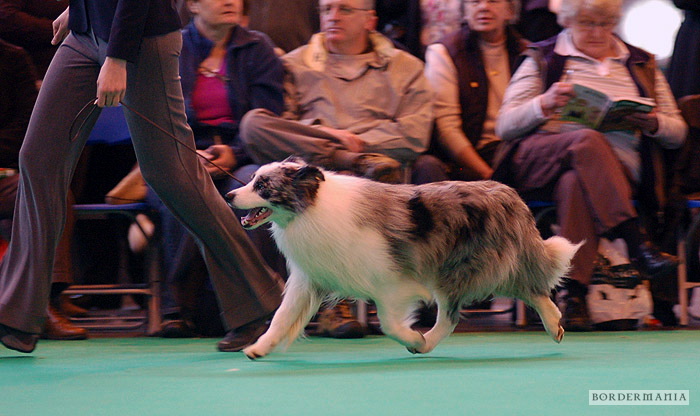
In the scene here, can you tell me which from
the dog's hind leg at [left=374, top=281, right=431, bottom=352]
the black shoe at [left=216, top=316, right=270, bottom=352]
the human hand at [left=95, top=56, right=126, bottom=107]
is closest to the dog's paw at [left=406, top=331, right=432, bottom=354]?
the dog's hind leg at [left=374, top=281, right=431, bottom=352]

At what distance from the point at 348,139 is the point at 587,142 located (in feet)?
3.99

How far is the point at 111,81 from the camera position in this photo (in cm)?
359

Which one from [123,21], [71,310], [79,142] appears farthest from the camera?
[71,310]

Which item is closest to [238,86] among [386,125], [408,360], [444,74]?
[386,125]

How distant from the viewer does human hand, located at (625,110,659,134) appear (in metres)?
5.23

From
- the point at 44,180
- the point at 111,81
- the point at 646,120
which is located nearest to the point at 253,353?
the point at 44,180

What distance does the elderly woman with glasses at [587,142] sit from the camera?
5.10m

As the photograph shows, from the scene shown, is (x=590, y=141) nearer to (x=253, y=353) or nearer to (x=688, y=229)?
(x=688, y=229)

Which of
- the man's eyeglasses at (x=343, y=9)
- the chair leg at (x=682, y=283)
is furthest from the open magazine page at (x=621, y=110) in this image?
the man's eyeglasses at (x=343, y=9)

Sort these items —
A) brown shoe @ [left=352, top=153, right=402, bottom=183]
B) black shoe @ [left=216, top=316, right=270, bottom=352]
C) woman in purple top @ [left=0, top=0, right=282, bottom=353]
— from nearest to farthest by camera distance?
1. woman in purple top @ [left=0, top=0, right=282, bottom=353]
2. black shoe @ [left=216, top=316, right=270, bottom=352]
3. brown shoe @ [left=352, top=153, right=402, bottom=183]

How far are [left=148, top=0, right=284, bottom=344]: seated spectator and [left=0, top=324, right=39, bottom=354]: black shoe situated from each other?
1.21 m

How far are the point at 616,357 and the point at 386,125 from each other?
1867 millimetres

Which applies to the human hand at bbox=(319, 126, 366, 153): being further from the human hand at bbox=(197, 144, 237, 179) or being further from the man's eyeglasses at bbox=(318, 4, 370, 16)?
the man's eyeglasses at bbox=(318, 4, 370, 16)

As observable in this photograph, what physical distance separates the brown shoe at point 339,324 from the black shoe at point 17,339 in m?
1.58
